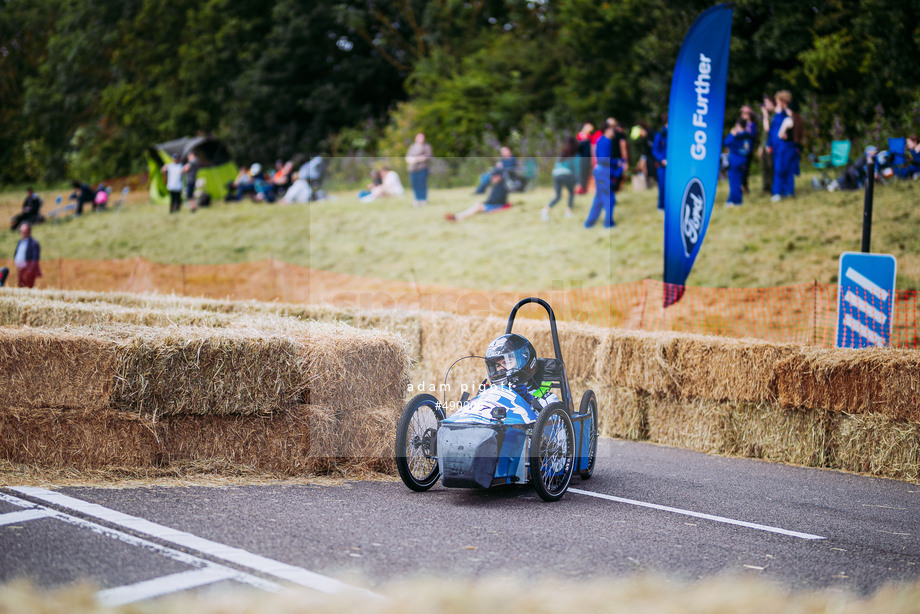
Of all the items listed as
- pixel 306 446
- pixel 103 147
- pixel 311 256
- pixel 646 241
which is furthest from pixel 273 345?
pixel 103 147

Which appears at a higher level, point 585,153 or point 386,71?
point 386,71

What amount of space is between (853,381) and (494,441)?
4356 millimetres

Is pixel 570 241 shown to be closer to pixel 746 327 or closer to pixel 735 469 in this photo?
pixel 746 327

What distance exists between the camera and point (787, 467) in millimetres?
9391

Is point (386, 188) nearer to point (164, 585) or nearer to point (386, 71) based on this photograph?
point (386, 71)

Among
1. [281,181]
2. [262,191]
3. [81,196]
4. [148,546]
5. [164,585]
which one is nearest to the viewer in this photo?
[164,585]

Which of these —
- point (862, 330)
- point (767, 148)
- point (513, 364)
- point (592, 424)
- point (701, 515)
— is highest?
point (767, 148)

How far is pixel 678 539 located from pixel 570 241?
1793 centimetres

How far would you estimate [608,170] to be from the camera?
21.8 metres

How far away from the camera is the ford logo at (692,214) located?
1199cm

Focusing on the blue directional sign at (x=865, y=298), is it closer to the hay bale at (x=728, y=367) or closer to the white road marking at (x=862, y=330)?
the white road marking at (x=862, y=330)

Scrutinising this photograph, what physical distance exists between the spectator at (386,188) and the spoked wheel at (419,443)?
20.8 metres

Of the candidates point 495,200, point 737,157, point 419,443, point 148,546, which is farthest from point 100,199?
point 148,546

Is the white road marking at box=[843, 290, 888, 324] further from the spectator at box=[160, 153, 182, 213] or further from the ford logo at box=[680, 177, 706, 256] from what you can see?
the spectator at box=[160, 153, 182, 213]
